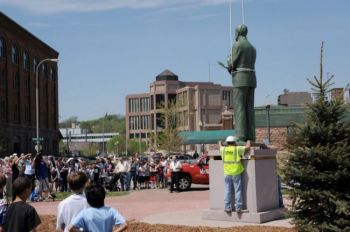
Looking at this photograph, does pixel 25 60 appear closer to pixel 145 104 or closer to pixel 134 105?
pixel 145 104

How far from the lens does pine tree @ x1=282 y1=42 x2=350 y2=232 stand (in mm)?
9352

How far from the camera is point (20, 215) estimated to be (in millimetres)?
6230

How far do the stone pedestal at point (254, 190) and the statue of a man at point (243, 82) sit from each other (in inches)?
31.5

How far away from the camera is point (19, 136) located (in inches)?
2466

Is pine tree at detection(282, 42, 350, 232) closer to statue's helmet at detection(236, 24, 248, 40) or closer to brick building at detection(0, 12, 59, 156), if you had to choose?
statue's helmet at detection(236, 24, 248, 40)

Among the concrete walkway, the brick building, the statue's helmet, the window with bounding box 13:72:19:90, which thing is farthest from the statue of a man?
the window with bounding box 13:72:19:90

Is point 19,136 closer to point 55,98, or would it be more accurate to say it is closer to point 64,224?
point 55,98

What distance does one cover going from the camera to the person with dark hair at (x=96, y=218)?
5887 millimetres

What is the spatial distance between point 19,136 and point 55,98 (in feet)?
73.3

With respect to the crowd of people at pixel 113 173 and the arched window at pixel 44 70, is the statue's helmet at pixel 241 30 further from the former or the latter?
the arched window at pixel 44 70

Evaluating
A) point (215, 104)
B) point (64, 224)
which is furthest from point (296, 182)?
point (215, 104)

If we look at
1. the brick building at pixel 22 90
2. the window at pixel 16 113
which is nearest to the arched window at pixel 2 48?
the brick building at pixel 22 90

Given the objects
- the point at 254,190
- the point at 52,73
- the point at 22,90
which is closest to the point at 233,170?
the point at 254,190

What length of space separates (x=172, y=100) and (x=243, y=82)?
11002 cm
